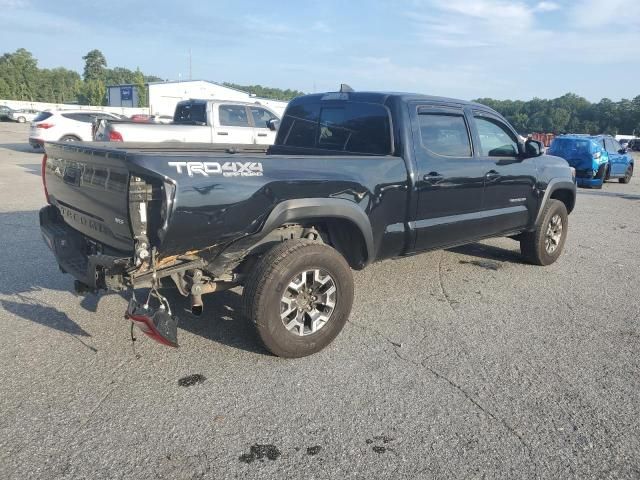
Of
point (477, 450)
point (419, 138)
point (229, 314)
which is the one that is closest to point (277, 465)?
point (477, 450)

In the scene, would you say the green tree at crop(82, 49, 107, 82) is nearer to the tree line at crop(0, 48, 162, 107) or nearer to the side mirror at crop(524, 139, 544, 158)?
the tree line at crop(0, 48, 162, 107)

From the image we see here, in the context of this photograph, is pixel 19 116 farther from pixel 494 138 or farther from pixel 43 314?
pixel 494 138

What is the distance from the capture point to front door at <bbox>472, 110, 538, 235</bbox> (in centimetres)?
517

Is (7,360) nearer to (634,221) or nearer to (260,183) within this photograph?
(260,183)

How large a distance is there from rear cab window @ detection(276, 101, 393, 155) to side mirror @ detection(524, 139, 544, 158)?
1.93 m

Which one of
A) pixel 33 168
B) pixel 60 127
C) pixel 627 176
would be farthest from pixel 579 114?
pixel 33 168

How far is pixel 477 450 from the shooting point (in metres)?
2.73

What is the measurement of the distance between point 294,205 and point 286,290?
578mm

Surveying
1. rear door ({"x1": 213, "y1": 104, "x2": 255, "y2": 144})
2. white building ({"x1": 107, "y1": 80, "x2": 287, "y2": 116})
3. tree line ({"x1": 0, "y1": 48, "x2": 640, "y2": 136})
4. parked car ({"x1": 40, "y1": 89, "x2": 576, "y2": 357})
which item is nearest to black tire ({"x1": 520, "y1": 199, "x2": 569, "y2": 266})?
parked car ({"x1": 40, "y1": 89, "x2": 576, "y2": 357})

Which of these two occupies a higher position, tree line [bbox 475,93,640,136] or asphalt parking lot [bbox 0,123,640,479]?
tree line [bbox 475,93,640,136]

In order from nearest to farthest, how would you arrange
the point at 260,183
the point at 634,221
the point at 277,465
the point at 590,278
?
the point at 277,465
the point at 260,183
the point at 590,278
the point at 634,221

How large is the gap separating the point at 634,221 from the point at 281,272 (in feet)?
A: 29.3

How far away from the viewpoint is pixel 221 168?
316 cm

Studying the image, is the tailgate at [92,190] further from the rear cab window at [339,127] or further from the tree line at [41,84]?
the tree line at [41,84]
